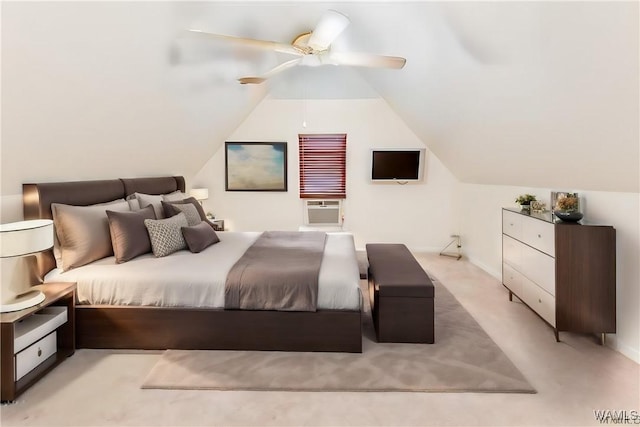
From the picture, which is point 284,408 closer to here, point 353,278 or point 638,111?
point 353,278

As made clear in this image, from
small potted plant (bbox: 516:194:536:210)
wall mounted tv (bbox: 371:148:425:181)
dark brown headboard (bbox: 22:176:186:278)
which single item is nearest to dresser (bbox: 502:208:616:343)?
small potted plant (bbox: 516:194:536:210)

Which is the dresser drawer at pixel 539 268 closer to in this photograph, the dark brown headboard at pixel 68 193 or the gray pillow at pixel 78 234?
the gray pillow at pixel 78 234

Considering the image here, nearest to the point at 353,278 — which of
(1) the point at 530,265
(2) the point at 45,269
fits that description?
(1) the point at 530,265

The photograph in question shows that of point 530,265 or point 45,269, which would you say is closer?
point 45,269

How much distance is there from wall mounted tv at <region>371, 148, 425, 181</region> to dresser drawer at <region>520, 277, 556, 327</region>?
2.73 meters

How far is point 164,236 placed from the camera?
3.15 meters

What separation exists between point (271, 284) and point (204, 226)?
1.37m

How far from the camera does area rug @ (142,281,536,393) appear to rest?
2186mm

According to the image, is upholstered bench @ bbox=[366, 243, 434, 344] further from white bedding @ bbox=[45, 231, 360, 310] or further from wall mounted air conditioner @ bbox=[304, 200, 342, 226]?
wall mounted air conditioner @ bbox=[304, 200, 342, 226]

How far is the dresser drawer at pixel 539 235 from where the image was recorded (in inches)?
107

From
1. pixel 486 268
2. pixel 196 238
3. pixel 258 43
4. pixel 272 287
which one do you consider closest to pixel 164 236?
pixel 196 238

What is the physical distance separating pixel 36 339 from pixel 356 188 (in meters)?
4.51

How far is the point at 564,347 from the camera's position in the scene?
8.73ft

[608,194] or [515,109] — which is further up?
[515,109]
